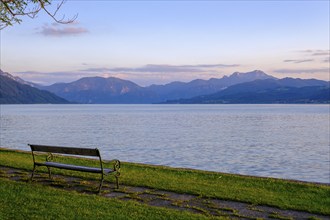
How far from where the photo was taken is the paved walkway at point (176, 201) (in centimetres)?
948

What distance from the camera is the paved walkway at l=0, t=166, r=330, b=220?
9477mm

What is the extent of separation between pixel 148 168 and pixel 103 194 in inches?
228

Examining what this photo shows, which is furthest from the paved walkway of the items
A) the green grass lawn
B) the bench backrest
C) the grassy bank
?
the bench backrest

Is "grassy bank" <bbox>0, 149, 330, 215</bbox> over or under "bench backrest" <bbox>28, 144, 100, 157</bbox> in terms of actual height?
under

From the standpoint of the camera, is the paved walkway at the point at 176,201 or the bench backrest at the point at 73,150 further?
the bench backrest at the point at 73,150

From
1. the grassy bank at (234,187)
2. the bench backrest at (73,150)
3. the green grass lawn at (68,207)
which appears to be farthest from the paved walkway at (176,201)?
the bench backrest at (73,150)

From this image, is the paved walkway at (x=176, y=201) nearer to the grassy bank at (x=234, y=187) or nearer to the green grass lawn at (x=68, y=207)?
the grassy bank at (x=234, y=187)

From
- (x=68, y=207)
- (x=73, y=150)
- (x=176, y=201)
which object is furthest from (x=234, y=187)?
(x=68, y=207)

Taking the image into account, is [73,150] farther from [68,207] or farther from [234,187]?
[234,187]

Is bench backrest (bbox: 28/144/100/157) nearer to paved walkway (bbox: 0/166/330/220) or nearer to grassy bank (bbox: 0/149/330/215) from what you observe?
paved walkway (bbox: 0/166/330/220)

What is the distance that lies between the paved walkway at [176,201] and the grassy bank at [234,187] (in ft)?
1.36

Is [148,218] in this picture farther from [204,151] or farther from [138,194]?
[204,151]

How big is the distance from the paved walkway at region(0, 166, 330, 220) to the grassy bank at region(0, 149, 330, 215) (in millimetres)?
413

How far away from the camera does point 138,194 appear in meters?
11.5
